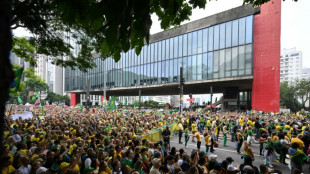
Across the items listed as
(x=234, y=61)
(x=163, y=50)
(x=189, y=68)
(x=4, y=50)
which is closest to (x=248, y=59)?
(x=234, y=61)

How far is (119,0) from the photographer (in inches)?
68.9

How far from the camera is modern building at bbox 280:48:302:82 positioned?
141 metres

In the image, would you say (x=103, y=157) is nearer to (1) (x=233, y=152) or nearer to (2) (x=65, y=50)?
(2) (x=65, y=50)

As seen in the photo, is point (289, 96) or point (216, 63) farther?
point (289, 96)

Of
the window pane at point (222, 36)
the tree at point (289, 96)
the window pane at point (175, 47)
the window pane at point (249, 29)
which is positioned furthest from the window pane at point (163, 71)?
Result: the tree at point (289, 96)

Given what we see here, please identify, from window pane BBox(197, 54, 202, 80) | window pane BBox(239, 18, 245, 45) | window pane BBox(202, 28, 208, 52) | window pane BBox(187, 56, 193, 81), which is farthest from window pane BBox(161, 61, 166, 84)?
window pane BBox(239, 18, 245, 45)

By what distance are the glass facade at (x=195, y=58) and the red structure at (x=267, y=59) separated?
3.18ft

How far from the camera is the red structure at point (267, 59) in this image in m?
24.3

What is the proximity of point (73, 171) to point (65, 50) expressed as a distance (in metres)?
5.75

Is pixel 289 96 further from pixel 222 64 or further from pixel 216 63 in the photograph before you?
pixel 216 63

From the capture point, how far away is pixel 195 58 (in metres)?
32.9

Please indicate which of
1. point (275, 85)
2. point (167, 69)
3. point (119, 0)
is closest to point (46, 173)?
point (119, 0)

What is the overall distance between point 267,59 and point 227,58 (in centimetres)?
534

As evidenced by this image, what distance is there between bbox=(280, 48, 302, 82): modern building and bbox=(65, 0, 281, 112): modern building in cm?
13473
